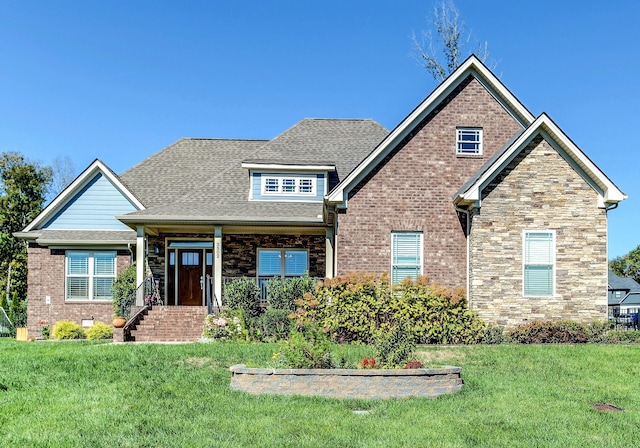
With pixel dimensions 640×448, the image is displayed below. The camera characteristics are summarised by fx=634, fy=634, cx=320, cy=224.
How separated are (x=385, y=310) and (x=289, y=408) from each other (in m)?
6.98

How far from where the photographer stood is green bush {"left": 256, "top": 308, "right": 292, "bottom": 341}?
15938mm

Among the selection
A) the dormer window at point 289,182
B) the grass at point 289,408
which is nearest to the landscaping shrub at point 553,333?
the grass at point 289,408

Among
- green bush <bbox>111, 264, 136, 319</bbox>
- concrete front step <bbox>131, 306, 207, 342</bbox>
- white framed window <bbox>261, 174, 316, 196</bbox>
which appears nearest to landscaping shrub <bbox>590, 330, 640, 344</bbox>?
white framed window <bbox>261, 174, 316, 196</bbox>

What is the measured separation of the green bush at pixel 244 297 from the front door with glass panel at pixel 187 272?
4027 mm

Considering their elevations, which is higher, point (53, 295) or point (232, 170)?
point (232, 170)

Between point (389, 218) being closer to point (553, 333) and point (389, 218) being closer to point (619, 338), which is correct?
point (553, 333)

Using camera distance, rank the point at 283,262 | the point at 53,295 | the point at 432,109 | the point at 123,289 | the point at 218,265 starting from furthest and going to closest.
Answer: the point at 53,295
the point at 283,262
the point at 123,289
the point at 218,265
the point at 432,109

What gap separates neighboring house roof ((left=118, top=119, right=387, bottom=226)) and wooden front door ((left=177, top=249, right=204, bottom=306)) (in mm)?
1923

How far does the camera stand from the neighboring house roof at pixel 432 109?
16672mm

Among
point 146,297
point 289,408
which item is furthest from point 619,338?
point 146,297

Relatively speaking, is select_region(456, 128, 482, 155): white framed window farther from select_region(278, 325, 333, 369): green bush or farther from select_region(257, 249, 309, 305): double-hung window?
select_region(278, 325, 333, 369): green bush

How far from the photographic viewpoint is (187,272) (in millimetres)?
21391

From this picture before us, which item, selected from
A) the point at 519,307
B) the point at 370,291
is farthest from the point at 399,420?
the point at 519,307

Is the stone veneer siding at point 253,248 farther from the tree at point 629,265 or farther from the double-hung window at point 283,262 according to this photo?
the tree at point 629,265
